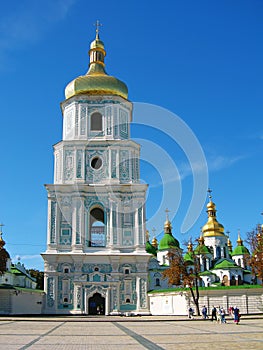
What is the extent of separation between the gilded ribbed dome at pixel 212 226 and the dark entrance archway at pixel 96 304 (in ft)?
98.5

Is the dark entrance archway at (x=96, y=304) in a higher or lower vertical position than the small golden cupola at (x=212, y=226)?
lower

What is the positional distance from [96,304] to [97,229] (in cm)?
624

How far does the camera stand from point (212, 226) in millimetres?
63031

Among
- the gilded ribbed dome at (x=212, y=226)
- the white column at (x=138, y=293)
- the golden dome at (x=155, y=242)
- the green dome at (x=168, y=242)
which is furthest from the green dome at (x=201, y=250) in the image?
the golden dome at (x=155, y=242)

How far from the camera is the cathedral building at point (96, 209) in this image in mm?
35031

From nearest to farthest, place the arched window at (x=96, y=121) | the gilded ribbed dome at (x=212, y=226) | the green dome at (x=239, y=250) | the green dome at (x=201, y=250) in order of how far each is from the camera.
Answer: the green dome at (x=201, y=250) < the arched window at (x=96, y=121) < the gilded ribbed dome at (x=212, y=226) < the green dome at (x=239, y=250)

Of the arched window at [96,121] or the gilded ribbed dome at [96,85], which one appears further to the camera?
the gilded ribbed dome at [96,85]

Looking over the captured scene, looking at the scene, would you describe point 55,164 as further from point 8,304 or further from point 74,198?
point 8,304

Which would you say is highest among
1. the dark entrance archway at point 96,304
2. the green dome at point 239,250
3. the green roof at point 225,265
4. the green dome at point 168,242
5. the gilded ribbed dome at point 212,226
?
the gilded ribbed dome at point 212,226

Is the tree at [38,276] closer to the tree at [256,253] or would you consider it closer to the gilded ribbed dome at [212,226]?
the gilded ribbed dome at [212,226]

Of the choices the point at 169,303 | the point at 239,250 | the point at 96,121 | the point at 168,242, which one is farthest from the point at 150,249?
the point at 169,303

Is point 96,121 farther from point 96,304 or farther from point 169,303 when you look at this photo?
point 169,303

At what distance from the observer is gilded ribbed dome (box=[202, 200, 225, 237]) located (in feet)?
206

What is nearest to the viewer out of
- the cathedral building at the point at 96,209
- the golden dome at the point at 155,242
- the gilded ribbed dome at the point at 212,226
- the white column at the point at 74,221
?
the cathedral building at the point at 96,209
